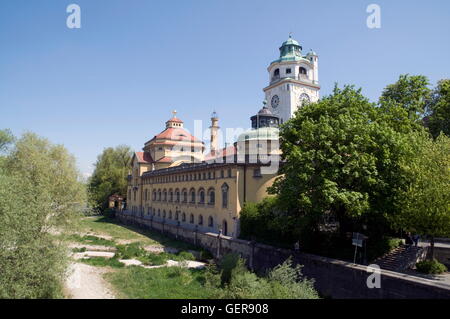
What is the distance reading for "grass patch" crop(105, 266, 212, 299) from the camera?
2004 cm

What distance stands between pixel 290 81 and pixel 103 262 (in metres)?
39.0

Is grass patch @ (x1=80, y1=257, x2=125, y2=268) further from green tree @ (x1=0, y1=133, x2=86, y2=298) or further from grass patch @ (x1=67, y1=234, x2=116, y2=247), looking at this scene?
grass patch @ (x1=67, y1=234, x2=116, y2=247)

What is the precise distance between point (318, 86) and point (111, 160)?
44.8 m

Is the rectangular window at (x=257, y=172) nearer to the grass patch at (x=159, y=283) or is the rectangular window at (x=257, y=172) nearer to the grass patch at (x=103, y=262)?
the grass patch at (x=159, y=283)

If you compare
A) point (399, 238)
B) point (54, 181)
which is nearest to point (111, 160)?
point (54, 181)

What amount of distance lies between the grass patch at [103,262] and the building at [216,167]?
9466 mm

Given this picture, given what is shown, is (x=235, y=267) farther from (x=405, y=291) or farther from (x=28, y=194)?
(x=28, y=194)

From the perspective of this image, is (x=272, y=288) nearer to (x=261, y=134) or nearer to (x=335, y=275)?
(x=335, y=275)

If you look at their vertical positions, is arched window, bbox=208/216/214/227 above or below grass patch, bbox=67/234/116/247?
above

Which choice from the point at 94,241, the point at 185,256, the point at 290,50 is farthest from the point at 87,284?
the point at 290,50

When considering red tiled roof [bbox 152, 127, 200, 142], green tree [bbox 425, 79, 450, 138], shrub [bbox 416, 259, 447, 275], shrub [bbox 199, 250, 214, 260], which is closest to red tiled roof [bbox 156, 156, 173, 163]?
red tiled roof [bbox 152, 127, 200, 142]

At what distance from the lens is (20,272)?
15.1m

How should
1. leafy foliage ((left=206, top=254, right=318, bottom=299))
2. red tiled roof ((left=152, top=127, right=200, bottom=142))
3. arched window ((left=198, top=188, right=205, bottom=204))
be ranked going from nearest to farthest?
leafy foliage ((left=206, top=254, right=318, bottom=299)), arched window ((left=198, top=188, right=205, bottom=204)), red tiled roof ((left=152, top=127, right=200, bottom=142))

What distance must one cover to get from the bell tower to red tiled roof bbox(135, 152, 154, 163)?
77.0 ft
